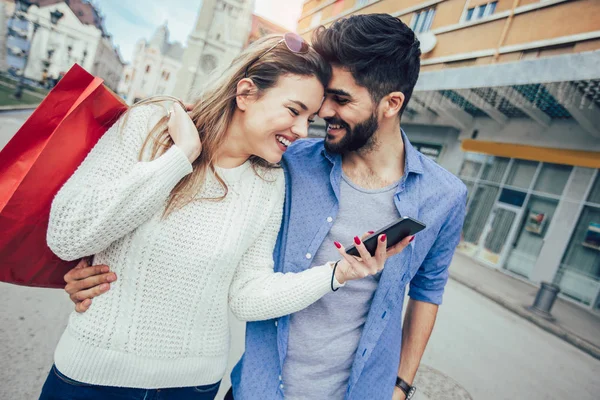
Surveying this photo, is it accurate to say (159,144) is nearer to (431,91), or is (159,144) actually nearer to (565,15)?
(431,91)

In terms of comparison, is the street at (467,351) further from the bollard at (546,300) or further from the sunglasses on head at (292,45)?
the sunglasses on head at (292,45)

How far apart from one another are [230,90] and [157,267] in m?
0.79

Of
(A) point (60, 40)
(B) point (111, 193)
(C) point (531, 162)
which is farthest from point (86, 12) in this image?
(B) point (111, 193)

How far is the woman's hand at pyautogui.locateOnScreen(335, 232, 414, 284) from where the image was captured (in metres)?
1.20

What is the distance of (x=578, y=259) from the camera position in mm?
10062

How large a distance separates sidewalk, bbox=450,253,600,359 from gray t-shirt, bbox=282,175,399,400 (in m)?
7.48

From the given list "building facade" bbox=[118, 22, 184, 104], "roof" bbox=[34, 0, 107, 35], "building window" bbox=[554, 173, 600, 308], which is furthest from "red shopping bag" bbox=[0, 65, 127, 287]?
"building facade" bbox=[118, 22, 184, 104]

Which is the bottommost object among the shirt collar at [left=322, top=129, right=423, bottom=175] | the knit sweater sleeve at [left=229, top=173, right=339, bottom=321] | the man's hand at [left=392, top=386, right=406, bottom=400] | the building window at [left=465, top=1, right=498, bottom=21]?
the man's hand at [left=392, top=386, right=406, bottom=400]

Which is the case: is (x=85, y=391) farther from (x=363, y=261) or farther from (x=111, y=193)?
(x=363, y=261)

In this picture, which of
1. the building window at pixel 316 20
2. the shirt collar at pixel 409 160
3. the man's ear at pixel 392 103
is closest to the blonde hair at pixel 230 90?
the shirt collar at pixel 409 160

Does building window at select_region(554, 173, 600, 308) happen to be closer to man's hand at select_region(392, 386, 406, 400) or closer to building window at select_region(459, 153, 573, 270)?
building window at select_region(459, 153, 573, 270)

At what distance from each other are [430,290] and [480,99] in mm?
12328

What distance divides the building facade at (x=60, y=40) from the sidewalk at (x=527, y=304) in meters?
49.8

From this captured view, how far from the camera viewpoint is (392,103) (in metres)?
1.84
